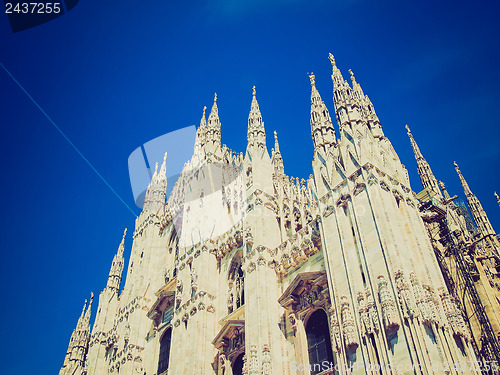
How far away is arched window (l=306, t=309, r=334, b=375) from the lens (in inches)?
690

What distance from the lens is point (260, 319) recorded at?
19.3 meters

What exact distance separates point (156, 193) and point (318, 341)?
23.4 metres

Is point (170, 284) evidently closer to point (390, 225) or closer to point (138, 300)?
point (138, 300)

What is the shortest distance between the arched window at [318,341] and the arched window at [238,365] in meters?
4.42

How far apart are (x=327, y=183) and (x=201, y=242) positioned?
32.0 ft

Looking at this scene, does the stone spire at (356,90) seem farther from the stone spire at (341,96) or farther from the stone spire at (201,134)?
the stone spire at (201,134)

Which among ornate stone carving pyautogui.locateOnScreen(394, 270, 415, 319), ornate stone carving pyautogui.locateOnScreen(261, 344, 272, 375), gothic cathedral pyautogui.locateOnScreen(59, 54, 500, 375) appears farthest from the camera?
ornate stone carving pyautogui.locateOnScreen(261, 344, 272, 375)

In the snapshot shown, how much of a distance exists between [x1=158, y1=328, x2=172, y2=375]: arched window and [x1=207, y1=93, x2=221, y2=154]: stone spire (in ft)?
40.4

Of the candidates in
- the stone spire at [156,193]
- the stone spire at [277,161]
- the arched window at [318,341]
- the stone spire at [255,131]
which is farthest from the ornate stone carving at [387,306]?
the stone spire at [156,193]

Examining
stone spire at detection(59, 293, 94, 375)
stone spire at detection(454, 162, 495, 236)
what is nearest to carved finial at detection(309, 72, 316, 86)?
stone spire at detection(454, 162, 495, 236)

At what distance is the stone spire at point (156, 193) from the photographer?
37344 mm

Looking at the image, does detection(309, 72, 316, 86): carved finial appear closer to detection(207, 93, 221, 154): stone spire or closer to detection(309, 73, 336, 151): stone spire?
detection(309, 73, 336, 151): stone spire

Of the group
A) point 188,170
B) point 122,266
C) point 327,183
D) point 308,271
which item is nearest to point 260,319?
point 308,271

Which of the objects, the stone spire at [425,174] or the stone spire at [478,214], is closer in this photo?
the stone spire at [425,174]
